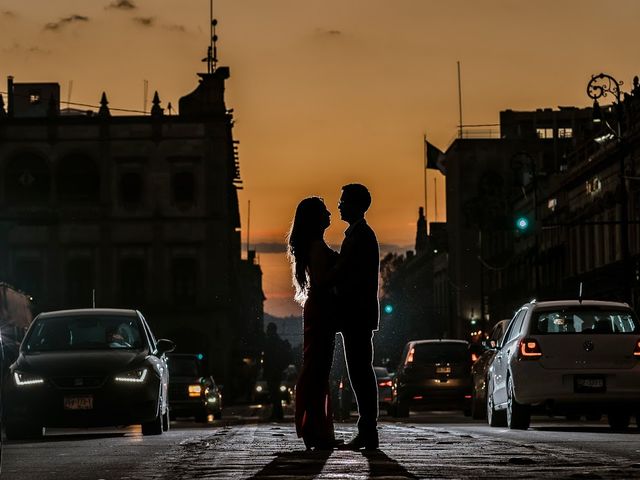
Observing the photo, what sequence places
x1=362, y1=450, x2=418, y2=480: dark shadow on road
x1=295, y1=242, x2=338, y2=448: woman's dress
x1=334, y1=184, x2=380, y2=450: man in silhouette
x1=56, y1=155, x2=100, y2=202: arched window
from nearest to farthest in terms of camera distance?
x1=362, y1=450, x2=418, y2=480: dark shadow on road → x1=334, y1=184, x2=380, y2=450: man in silhouette → x1=295, y1=242, x2=338, y2=448: woman's dress → x1=56, y1=155, x2=100, y2=202: arched window

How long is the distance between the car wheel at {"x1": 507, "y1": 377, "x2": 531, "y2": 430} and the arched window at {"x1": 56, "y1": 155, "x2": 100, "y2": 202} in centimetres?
7110

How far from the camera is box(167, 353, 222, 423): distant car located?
120 feet

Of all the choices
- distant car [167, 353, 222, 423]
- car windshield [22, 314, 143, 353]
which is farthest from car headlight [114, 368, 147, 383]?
distant car [167, 353, 222, 423]

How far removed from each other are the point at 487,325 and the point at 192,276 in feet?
78.4

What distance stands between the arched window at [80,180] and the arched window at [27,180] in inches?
31.2

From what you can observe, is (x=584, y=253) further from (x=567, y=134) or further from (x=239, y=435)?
(x=567, y=134)

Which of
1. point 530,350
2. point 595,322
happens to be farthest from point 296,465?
point 595,322

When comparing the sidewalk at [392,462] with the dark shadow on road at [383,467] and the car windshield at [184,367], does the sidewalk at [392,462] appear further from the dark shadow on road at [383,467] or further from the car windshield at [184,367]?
the car windshield at [184,367]

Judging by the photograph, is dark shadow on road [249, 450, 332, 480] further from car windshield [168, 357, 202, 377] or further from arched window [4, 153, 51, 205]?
arched window [4, 153, 51, 205]

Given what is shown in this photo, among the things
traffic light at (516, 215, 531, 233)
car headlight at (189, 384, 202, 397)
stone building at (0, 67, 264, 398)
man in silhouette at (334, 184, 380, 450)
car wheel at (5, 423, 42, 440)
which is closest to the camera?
man in silhouette at (334, 184, 380, 450)

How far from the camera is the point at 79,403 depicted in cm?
1836

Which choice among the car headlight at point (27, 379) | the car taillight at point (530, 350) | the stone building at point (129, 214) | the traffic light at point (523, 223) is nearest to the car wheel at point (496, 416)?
the car taillight at point (530, 350)

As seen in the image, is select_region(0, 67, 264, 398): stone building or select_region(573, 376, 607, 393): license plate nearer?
select_region(573, 376, 607, 393): license plate

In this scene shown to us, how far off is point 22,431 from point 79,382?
934mm
